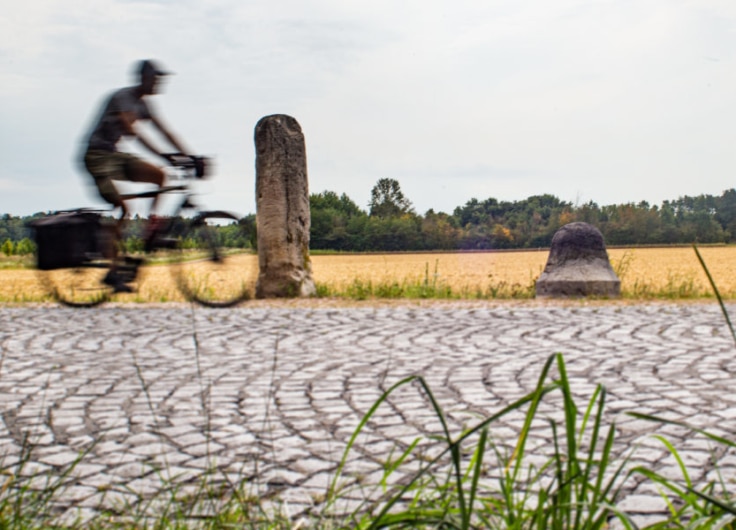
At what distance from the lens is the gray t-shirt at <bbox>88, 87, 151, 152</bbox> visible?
5.00ft

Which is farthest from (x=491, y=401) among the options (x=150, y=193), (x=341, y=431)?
(x=150, y=193)

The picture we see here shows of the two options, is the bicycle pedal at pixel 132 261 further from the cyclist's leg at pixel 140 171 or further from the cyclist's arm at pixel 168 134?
the cyclist's leg at pixel 140 171

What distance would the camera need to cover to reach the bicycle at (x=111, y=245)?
163 cm

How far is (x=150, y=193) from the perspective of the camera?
1980 millimetres

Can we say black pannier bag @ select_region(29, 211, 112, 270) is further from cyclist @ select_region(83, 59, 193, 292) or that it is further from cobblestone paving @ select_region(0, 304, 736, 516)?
cobblestone paving @ select_region(0, 304, 736, 516)

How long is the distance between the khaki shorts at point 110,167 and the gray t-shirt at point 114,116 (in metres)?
0.02

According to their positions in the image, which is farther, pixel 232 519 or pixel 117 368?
pixel 117 368

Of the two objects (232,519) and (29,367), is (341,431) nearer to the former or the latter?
(232,519)

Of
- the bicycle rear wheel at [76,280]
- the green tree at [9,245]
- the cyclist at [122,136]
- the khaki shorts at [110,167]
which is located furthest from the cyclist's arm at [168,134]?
the green tree at [9,245]

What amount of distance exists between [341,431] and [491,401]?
117 centimetres

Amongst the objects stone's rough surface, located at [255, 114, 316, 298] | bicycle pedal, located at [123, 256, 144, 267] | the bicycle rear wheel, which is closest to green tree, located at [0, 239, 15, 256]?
the bicycle rear wheel

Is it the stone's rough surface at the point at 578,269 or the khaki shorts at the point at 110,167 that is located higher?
the khaki shorts at the point at 110,167

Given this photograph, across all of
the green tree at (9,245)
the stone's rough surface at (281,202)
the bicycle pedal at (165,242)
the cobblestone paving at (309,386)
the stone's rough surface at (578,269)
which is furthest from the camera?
the stone's rough surface at (281,202)

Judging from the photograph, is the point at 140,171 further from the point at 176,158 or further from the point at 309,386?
the point at 309,386
